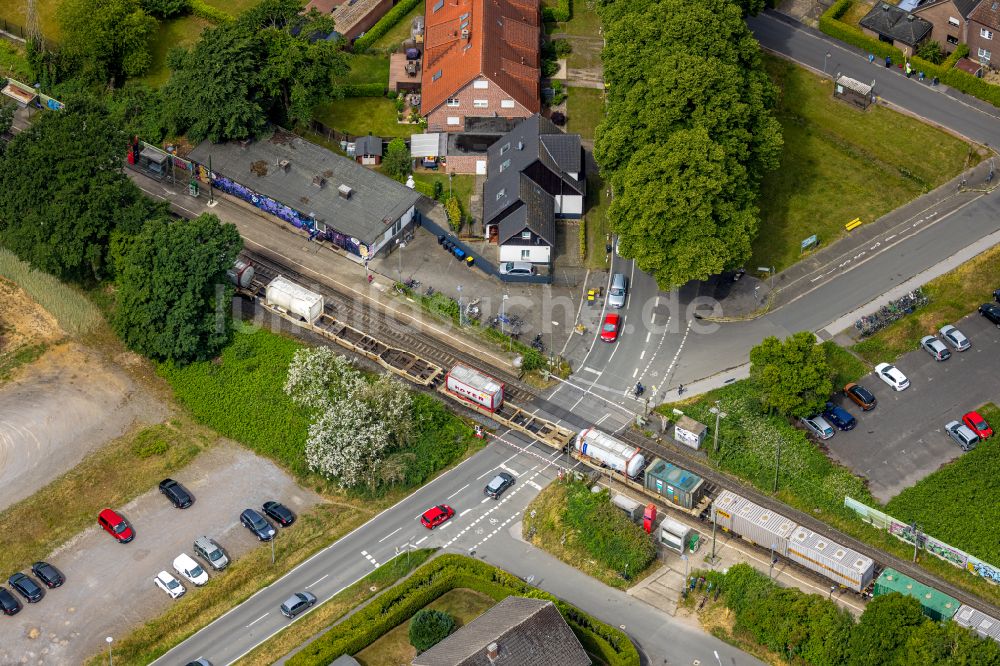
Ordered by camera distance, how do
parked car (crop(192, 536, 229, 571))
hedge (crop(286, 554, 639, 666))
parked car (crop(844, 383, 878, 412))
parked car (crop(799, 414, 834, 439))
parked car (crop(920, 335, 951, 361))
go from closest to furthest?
hedge (crop(286, 554, 639, 666))
parked car (crop(192, 536, 229, 571))
parked car (crop(799, 414, 834, 439))
parked car (crop(844, 383, 878, 412))
parked car (crop(920, 335, 951, 361))

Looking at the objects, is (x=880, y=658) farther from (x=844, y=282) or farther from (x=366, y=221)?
(x=366, y=221)

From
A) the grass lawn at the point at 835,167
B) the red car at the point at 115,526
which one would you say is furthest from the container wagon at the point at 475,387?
the grass lawn at the point at 835,167

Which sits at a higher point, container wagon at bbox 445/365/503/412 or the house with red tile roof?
the house with red tile roof

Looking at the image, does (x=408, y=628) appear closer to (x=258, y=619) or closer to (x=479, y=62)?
(x=258, y=619)

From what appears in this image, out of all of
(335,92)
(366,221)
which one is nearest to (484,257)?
(366,221)

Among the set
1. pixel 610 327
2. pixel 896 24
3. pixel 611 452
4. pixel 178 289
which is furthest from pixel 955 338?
pixel 178 289

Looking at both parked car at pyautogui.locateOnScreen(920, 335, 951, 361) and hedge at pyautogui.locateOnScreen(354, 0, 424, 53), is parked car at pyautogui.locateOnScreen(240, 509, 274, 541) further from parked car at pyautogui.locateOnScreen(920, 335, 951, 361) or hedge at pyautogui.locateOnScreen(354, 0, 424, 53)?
hedge at pyautogui.locateOnScreen(354, 0, 424, 53)

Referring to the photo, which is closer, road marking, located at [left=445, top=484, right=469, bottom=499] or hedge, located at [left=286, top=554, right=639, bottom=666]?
hedge, located at [left=286, top=554, right=639, bottom=666]

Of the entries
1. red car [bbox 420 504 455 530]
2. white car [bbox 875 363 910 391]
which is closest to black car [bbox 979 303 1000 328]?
white car [bbox 875 363 910 391]
